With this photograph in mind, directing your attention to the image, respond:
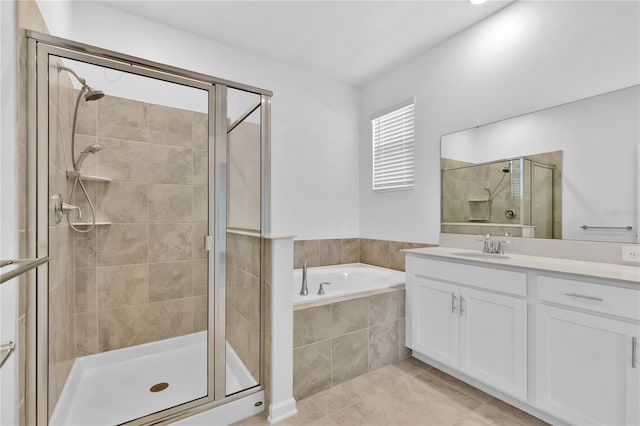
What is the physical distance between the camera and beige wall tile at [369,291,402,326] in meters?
2.20

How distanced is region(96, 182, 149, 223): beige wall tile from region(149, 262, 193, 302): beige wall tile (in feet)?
1.34

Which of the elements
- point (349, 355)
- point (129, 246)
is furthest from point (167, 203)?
point (349, 355)

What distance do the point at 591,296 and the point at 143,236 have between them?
2840 mm

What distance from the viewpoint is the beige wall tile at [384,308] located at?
86.7 inches

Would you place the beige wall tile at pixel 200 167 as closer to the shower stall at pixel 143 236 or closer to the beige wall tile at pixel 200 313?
the shower stall at pixel 143 236

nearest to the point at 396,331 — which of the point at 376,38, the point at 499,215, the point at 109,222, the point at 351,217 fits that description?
the point at 499,215

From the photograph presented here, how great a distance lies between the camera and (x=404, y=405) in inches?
70.9

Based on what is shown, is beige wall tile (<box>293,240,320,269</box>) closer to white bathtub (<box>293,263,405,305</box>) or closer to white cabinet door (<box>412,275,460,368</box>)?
white bathtub (<box>293,263,405,305</box>)

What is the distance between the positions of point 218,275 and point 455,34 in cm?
272

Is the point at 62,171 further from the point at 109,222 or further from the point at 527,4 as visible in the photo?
the point at 527,4

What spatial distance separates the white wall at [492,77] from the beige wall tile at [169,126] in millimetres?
1966

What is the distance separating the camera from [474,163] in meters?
2.43

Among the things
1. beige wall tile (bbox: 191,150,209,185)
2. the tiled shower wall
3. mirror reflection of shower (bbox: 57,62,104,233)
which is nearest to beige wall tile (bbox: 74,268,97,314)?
the tiled shower wall

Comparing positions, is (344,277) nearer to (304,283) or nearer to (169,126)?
(304,283)
